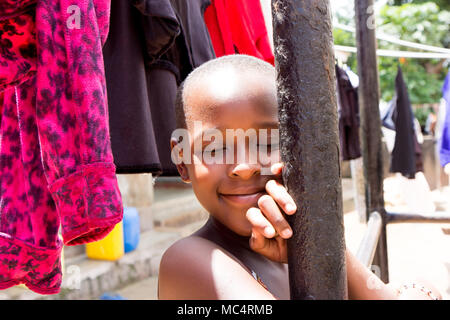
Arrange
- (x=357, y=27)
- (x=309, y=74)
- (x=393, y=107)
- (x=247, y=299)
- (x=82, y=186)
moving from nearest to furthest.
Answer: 1. (x=309, y=74)
2. (x=247, y=299)
3. (x=82, y=186)
4. (x=357, y=27)
5. (x=393, y=107)

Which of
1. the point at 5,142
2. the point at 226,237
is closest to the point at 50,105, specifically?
the point at 5,142

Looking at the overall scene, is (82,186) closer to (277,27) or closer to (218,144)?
(218,144)

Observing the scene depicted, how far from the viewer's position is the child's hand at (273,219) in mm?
552

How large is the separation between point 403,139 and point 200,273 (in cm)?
479

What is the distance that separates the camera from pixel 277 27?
1.75 ft

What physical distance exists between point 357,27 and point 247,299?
1.67 metres

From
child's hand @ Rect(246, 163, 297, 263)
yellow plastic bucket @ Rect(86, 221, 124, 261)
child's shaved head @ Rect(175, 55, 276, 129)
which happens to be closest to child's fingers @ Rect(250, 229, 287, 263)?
child's hand @ Rect(246, 163, 297, 263)

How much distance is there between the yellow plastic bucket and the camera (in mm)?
3572

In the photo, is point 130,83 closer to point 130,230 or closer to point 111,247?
point 111,247

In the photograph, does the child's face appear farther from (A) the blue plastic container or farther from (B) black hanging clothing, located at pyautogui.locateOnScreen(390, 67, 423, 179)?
(B) black hanging clothing, located at pyautogui.locateOnScreen(390, 67, 423, 179)

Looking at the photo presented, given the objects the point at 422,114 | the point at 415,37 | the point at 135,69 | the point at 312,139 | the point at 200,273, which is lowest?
the point at 422,114

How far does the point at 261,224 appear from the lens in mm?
614

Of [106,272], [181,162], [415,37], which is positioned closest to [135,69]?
[181,162]

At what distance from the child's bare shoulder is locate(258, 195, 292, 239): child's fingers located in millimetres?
146
